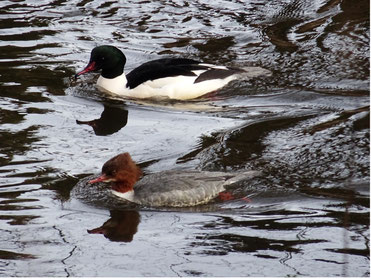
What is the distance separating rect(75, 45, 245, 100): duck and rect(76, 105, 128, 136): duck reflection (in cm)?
62

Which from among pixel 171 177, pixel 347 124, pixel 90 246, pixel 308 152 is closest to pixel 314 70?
pixel 347 124

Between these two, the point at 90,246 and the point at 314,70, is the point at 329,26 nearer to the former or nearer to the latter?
the point at 314,70

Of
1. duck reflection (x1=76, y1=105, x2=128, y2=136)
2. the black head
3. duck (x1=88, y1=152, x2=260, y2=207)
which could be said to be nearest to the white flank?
the black head

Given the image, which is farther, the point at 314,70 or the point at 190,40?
the point at 190,40

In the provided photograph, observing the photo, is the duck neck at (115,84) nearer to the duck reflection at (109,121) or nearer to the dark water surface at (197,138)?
the dark water surface at (197,138)

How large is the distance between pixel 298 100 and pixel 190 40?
325 cm

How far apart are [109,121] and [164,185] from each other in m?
3.10

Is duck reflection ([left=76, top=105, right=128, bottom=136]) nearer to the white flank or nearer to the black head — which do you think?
the white flank

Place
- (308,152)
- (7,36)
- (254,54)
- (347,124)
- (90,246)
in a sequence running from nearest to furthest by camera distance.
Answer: (90,246) → (308,152) → (347,124) → (254,54) → (7,36)

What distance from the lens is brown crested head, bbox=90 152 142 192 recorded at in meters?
9.30

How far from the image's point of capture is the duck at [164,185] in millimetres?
9234

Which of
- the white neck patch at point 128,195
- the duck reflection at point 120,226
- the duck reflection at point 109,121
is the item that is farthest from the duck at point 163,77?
the duck reflection at point 120,226

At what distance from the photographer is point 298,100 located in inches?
490

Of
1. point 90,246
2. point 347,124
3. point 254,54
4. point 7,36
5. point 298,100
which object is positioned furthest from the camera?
point 7,36
